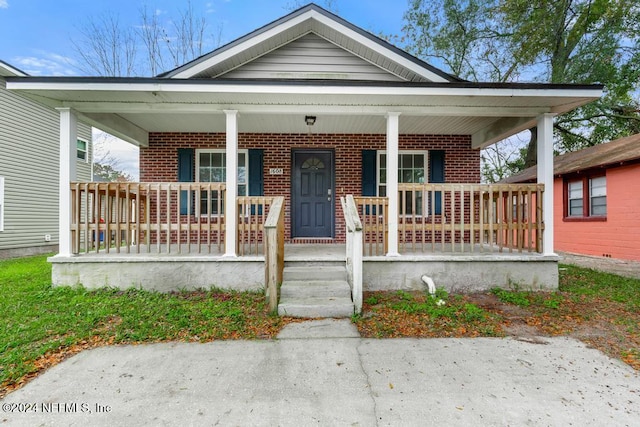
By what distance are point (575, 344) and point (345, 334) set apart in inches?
91.8

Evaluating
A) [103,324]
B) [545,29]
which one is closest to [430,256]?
[103,324]

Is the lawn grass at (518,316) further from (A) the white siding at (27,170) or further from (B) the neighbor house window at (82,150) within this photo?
(B) the neighbor house window at (82,150)

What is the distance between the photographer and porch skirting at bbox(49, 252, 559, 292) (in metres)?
4.73

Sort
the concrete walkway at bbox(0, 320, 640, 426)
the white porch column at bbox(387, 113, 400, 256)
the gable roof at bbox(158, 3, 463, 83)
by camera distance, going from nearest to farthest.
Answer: the concrete walkway at bbox(0, 320, 640, 426), the white porch column at bbox(387, 113, 400, 256), the gable roof at bbox(158, 3, 463, 83)

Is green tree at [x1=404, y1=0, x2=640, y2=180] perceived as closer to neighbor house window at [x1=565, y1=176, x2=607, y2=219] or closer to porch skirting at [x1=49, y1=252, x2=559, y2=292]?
neighbor house window at [x1=565, y1=176, x2=607, y2=219]

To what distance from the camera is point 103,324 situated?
3.65 metres

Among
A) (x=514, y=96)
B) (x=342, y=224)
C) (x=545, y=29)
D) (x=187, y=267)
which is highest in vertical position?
(x=545, y=29)

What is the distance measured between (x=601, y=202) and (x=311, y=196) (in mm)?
8479

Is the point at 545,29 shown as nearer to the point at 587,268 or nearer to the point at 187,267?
the point at 587,268

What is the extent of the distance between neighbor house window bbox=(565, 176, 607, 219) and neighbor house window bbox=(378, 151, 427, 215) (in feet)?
19.2

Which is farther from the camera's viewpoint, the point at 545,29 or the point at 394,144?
the point at 545,29

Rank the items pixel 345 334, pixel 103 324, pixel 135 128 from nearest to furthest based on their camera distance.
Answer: pixel 345 334
pixel 103 324
pixel 135 128

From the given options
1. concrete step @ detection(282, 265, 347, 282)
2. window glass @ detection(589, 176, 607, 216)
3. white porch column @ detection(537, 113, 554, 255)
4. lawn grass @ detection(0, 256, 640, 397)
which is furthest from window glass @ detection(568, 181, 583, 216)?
concrete step @ detection(282, 265, 347, 282)

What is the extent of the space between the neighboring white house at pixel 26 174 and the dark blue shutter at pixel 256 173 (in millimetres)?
7755
